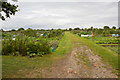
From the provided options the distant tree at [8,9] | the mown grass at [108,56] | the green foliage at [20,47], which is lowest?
the mown grass at [108,56]

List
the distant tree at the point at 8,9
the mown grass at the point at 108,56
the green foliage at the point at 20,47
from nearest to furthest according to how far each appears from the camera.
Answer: the distant tree at the point at 8,9, the mown grass at the point at 108,56, the green foliage at the point at 20,47

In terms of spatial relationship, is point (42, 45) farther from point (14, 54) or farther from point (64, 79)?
point (64, 79)

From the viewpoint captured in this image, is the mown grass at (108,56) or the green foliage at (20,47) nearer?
the mown grass at (108,56)

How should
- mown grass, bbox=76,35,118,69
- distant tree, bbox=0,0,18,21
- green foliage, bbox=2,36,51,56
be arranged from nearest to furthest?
distant tree, bbox=0,0,18,21
mown grass, bbox=76,35,118,69
green foliage, bbox=2,36,51,56

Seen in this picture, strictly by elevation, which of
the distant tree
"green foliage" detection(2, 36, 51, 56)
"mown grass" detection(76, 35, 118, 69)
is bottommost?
"mown grass" detection(76, 35, 118, 69)

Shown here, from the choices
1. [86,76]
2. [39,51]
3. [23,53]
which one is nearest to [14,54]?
[23,53]

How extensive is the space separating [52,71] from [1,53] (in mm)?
4277

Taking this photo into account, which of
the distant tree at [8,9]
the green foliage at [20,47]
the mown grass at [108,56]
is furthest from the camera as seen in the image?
the green foliage at [20,47]

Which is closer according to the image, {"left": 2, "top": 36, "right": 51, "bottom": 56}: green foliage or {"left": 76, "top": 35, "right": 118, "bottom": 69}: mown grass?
{"left": 76, "top": 35, "right": 118, "bottom": 69}: mown grass

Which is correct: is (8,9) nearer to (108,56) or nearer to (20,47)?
(20,47)

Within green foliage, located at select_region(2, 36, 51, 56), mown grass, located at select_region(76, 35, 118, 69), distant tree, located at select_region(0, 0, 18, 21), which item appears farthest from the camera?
green foliage, located at select_region(2, 36, 51, 56)

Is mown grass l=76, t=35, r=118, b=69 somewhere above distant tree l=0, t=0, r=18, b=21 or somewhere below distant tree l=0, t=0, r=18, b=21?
below

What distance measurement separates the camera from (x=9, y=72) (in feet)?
13.0

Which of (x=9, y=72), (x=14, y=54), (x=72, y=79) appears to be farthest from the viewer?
(x=14, y=54)
